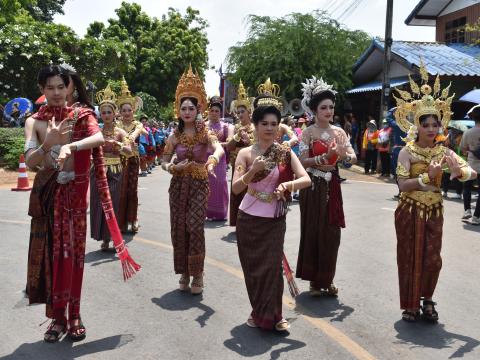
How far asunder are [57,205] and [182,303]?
1.66m

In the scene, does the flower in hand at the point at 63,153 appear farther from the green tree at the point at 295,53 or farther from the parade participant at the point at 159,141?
the green tree at the point at 295,53

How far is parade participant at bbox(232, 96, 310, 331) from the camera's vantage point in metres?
4.48

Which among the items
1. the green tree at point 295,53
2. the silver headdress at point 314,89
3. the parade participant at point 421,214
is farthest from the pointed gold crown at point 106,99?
the green tree at point 295,53

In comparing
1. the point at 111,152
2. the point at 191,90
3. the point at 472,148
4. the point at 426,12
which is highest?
the point at 426,12

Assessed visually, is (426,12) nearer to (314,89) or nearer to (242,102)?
(242,102)

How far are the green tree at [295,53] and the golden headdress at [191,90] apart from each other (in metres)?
16.9

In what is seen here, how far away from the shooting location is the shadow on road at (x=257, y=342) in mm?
4223

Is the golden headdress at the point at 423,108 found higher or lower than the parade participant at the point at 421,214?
higher

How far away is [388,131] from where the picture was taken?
16141 millimetres

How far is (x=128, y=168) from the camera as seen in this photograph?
321 inches

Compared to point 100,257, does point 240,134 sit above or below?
above

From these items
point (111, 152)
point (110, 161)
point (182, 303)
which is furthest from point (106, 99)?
point (182, 303)

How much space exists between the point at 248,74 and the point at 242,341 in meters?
20.0

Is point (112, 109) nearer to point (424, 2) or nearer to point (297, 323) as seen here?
point (297, 323)
